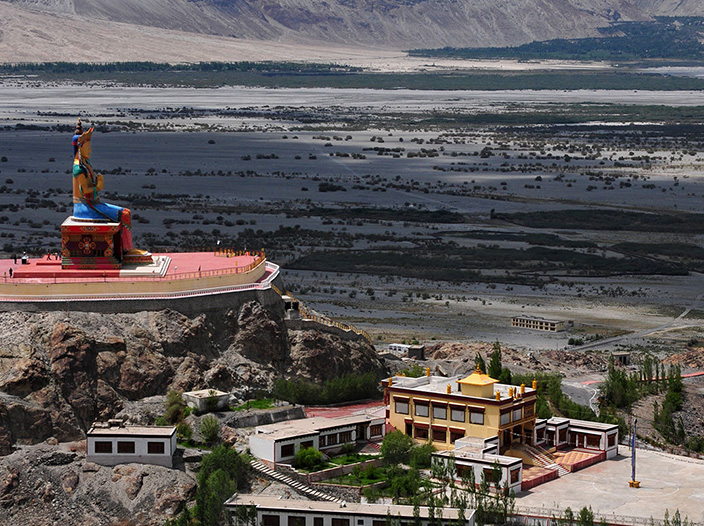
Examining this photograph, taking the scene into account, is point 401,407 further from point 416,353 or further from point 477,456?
point 416,353

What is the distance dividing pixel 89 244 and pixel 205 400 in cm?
735

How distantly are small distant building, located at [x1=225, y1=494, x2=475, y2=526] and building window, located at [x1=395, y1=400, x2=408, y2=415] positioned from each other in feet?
25.9

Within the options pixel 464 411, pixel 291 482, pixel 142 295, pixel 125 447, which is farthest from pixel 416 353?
pixel 125 447

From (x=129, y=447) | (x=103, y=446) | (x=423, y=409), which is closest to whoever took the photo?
(x=103, y=446)

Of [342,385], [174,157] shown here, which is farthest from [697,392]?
[174,157]

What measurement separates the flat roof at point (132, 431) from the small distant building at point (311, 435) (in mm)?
2804

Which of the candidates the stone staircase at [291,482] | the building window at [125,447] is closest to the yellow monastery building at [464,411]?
the stone staircase at [291,482]

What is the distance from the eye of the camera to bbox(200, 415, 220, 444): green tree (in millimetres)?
48281

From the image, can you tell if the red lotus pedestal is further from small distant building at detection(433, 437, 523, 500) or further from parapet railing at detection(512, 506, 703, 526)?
parapet railing at detection(512, 506, 703, 526)

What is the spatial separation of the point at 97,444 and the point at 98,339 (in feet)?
16.2

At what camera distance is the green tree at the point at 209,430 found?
1901 inches

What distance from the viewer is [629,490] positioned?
155 ft

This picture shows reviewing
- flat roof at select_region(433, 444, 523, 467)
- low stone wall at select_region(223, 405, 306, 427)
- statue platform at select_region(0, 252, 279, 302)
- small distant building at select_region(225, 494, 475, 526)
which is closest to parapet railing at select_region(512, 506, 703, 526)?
small distant building at select_region(225, 494, 475, 526)

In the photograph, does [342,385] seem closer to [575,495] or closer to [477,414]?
[477,414]
